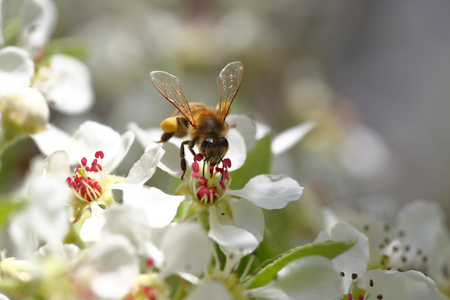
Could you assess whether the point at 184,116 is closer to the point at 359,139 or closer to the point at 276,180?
the point at 276,180

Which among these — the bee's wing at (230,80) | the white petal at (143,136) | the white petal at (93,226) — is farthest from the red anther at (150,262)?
the bee's wing at (230,80)

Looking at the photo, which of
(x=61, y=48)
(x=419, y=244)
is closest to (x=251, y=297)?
(x=419, y=244)

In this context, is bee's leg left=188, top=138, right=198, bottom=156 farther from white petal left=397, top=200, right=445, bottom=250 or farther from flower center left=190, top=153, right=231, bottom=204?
white petal left=397, top=200, right=445, bottom=250

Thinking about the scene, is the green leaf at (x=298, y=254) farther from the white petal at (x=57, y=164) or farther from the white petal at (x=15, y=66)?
the white petal at (x=15, y=66)

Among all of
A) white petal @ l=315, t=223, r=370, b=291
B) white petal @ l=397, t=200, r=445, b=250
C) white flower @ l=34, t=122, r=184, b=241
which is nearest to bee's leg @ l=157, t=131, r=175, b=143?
white flower @ l=34, t=122, r=184, b=241

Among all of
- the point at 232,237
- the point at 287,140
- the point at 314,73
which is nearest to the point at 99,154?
the point at 232,237
